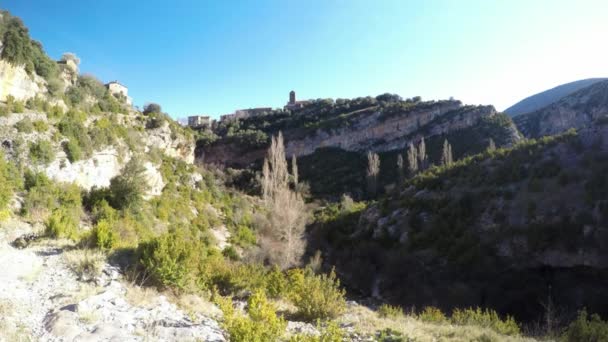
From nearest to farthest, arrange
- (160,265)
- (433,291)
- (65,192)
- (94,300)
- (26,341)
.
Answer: (26,341) → (94,300) → (160,265) → (65,192) → (433,291)

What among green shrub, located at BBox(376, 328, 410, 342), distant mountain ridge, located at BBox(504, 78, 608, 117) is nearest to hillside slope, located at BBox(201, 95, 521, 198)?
green shrub, located at BBox(376, 328, 410, 342)

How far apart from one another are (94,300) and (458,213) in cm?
1760

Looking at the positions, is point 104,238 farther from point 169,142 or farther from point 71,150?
point 169,142

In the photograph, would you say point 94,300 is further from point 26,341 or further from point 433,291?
point 433,291

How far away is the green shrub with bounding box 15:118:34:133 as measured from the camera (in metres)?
11.2

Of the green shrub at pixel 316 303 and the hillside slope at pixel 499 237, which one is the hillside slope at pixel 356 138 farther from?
the green shrub at pixel 316 303

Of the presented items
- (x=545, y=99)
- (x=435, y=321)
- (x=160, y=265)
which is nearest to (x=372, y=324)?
(x=435, y=321)

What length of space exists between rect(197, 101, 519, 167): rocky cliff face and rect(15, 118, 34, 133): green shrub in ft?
91.0

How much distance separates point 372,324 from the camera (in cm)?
502

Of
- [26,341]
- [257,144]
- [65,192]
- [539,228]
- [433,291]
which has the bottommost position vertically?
[433,291]

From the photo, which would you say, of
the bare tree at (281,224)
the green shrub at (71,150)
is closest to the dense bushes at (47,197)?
the green shrub at (71,150)

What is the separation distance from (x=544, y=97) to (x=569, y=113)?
32159 mm

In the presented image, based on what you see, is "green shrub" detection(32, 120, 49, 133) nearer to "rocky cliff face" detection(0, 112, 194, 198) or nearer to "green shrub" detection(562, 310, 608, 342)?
"rocky cliff face" detection(0, 112, 194, 198)

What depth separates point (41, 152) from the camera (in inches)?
443
